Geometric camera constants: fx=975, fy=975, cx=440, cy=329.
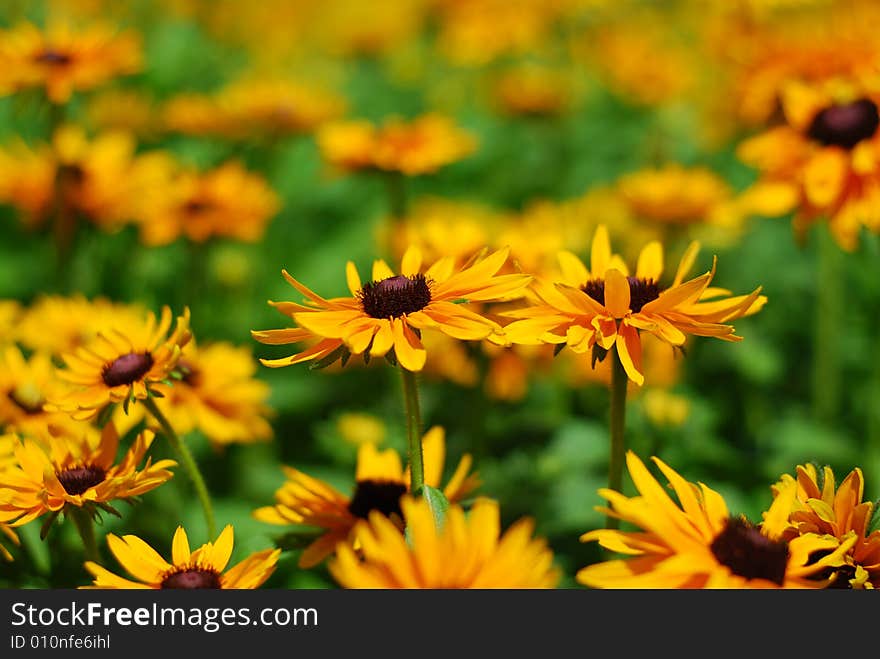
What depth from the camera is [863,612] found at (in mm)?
1019

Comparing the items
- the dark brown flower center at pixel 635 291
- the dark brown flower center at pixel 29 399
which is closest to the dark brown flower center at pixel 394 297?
the dark brown flower center at pixel 635 291

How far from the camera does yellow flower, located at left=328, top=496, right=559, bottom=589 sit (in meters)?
0.88

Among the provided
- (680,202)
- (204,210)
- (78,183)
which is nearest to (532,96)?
(680,202)

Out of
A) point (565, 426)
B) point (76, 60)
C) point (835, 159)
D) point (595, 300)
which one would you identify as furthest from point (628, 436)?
point (76, 60)

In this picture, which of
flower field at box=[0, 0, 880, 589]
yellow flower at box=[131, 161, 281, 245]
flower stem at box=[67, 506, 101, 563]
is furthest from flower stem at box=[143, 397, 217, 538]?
yellow flower at box=[131, 161, 281, 245]

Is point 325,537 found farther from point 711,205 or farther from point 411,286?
point 711,205

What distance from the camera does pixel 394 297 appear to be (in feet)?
4.09

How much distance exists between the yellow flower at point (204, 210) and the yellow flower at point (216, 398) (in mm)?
614

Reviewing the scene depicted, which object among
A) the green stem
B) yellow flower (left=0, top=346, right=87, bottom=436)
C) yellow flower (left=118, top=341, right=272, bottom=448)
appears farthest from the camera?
the green stem

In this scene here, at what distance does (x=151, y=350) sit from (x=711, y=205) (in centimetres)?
173

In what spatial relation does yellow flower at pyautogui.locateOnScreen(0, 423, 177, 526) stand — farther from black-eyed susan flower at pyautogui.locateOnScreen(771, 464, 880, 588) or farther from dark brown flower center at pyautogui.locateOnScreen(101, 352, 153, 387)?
black-eyed susan flower at pyautogui.locateOnScreen(771, 464, 880, 588)

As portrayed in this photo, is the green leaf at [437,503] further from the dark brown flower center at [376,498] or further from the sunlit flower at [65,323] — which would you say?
the sunlit flower at [65,323]

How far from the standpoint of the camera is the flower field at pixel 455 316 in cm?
119

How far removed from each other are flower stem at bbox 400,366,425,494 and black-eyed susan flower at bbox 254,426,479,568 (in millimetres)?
150
